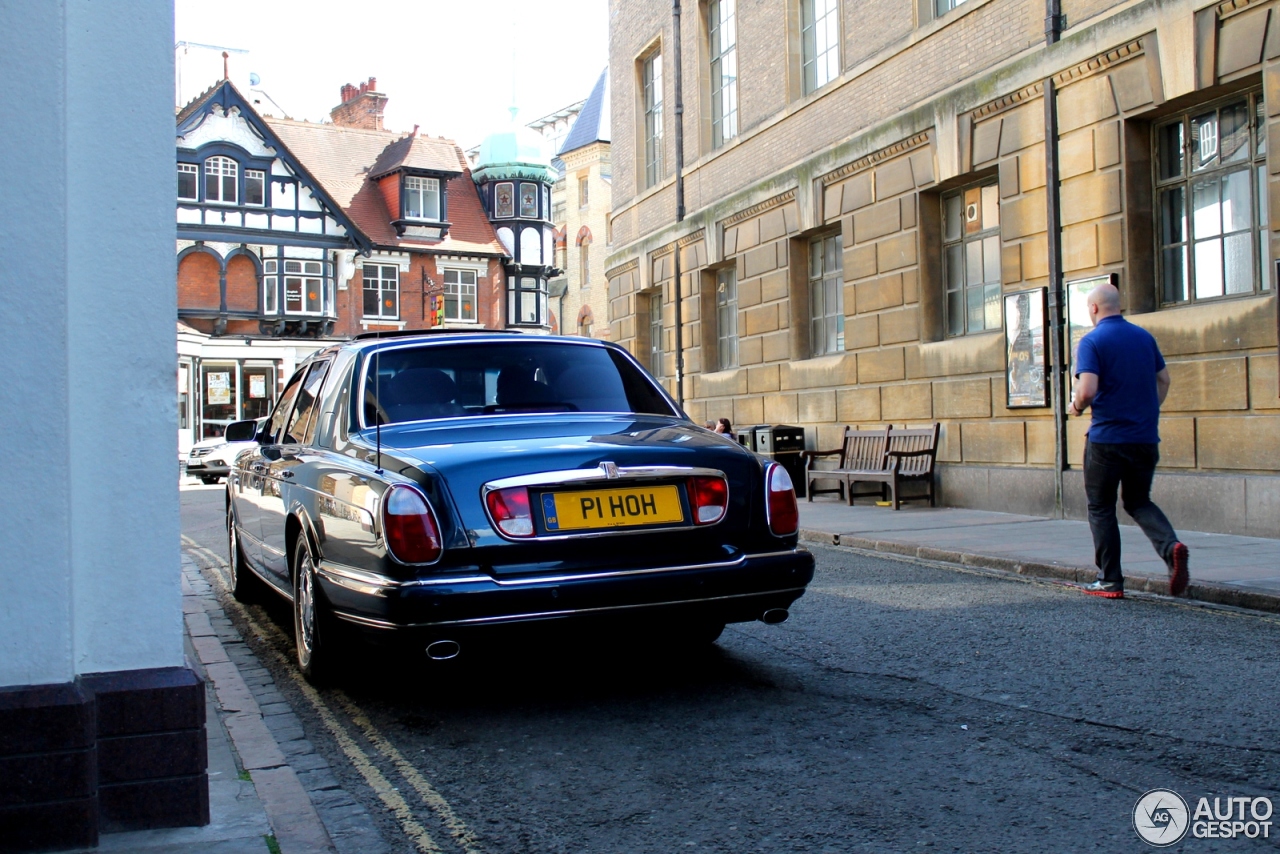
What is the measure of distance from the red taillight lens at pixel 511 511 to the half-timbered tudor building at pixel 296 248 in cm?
3664

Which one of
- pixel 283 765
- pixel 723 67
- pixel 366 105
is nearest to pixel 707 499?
pixel 283 765

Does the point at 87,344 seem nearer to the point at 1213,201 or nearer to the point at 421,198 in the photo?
the point at 1213,201

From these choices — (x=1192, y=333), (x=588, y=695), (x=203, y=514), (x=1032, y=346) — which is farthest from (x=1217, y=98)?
(x=203, y=514)

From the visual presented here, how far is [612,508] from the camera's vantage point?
470 centimetres

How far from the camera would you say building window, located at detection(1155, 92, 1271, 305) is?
34.8 feet

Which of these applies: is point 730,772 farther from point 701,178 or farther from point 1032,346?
point 701,178

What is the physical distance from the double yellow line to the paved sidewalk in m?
5.09

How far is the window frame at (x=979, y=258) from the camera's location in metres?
14.1

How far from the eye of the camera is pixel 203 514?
17.8 meters

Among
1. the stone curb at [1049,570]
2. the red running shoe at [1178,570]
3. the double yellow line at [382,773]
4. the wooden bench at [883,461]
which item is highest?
the wooden bench at [883,461]

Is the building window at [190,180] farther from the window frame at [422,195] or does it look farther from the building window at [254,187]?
the window frame at [422,195]

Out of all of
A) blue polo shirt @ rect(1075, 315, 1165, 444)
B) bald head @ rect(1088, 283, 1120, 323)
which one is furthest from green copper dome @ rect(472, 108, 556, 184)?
blue polo shirt @ rect(1075, 315, 1165, 444)

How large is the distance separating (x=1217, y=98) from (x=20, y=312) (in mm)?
10639

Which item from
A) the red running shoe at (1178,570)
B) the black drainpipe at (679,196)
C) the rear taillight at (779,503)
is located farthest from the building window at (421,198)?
the rear taillight at (779,503)
